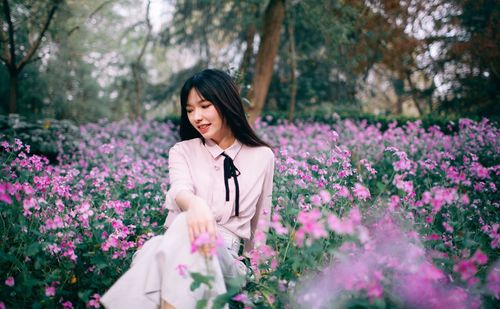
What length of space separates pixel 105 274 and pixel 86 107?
13.8 metres

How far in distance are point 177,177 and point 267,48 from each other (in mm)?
6264

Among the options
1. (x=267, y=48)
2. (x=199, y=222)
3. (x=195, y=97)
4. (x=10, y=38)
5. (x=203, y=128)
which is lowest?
(x=199, y=222)

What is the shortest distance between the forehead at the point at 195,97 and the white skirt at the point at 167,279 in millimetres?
768

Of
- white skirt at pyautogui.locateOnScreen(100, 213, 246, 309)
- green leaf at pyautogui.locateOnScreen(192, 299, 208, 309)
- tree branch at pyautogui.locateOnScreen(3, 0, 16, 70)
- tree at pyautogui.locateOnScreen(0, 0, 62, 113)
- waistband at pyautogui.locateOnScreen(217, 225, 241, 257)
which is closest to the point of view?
green leaf at pyautogui.locateOnScreen(192, 299, 208, 309)

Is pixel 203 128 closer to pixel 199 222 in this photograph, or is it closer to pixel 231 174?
pixel 231 174

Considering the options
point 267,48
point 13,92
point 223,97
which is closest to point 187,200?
point 223,97

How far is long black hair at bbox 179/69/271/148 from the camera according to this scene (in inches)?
88.2

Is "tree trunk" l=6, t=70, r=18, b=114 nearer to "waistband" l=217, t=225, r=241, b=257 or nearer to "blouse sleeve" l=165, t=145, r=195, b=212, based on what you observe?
"blouse sleeve" l=165, t=145, r=195, b=212

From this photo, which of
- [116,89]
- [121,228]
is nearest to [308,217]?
[121,228]

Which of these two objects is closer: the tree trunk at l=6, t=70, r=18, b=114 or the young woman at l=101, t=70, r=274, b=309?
the young woman at l=101, t=70, r=274, b=309

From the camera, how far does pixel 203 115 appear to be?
2.26 m

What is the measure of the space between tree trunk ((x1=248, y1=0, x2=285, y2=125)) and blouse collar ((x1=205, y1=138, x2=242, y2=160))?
5385 millimetres

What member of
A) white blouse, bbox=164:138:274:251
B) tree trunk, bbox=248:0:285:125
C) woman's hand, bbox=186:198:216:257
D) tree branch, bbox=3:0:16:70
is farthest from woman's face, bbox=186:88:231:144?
tree branch, bbox=3:0:16:70

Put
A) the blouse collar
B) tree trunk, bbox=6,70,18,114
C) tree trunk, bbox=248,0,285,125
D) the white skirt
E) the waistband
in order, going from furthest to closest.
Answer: tree trunk, bbox=248,0,285,125 < tree trunk, bbox=6,70,18,114 < the blouse collar < the waistband < the white skirt
